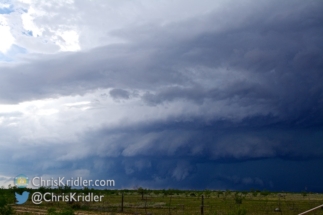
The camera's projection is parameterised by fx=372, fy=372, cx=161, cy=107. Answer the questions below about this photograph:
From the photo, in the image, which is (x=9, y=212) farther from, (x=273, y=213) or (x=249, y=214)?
(x=273, y=213)

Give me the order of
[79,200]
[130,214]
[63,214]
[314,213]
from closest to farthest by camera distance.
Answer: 1. [63,214]
2. [314,213]
3. [130,214]
4. [79,200]

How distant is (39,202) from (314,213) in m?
35.7

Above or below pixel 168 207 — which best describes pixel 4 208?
above

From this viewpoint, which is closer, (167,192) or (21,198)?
(21,198)

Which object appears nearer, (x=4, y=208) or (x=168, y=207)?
(x=4, y=208)

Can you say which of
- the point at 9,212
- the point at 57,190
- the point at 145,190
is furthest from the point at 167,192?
the point at 9,212

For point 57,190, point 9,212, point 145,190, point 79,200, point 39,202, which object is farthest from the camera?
point 145,190

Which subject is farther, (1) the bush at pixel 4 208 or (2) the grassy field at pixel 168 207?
(2) the grassy field at pixel 168 207

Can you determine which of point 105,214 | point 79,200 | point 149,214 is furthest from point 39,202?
point 149,214

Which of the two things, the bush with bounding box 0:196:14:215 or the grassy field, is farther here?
the grassy field

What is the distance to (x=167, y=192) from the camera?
86.8m

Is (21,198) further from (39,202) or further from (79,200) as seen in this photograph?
(79,200)

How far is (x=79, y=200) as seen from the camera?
47062mm

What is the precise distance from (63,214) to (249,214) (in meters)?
19.8
